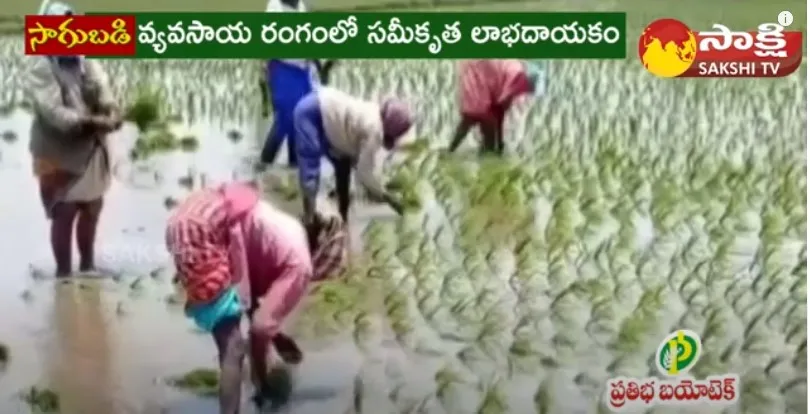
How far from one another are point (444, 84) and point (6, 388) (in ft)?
1.58

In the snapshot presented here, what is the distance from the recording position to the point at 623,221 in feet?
3.43

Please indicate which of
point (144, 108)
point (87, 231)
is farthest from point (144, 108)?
point (87, 231)

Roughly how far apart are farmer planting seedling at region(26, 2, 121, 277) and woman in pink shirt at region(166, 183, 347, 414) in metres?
0.08

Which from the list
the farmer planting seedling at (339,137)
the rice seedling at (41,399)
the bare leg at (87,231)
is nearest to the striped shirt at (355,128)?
the farmer planting seedling at (339,137)

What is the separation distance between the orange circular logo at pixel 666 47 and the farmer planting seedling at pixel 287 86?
285 millimetres

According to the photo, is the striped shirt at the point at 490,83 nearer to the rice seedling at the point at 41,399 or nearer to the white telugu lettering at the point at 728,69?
the white telugu lettering at the point at 728,69

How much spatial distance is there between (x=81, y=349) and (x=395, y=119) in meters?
0.35

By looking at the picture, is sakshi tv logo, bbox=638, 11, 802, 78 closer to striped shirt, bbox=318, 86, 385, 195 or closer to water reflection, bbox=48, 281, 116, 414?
striped shirt, bbox=318, 86, 385, 195

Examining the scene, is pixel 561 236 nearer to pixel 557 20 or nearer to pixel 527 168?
pixel 527 168

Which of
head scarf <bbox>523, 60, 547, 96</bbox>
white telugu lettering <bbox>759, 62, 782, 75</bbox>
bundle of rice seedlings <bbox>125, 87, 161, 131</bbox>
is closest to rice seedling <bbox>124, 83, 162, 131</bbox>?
bundle of rice seedlings <bbox>125, 87, 161, 131</bbox>

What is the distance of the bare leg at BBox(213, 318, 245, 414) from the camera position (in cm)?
103

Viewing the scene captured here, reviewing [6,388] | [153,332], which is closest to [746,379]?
[153,332]

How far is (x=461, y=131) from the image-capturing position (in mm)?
1034

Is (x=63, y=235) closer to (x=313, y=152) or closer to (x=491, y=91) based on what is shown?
(x=313, y=152)
